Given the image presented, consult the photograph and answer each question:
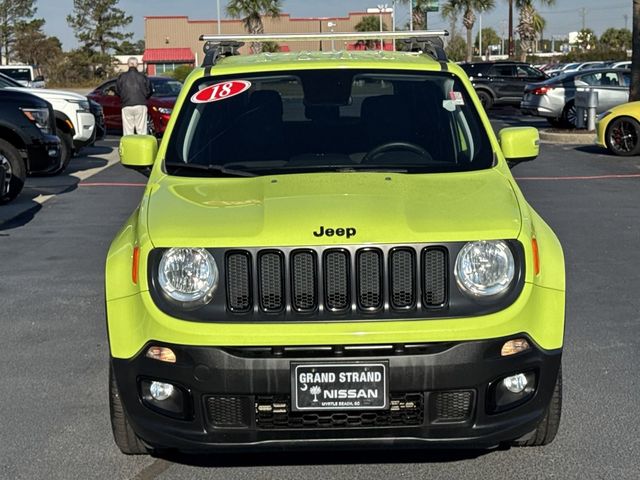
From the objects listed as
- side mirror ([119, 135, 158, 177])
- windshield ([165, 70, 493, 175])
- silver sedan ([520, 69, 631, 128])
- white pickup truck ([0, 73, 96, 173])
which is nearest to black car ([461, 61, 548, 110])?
silver sedan ([520, 69, 631, 128])

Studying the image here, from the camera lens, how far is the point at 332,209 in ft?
13.7

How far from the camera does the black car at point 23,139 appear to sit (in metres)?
13.0

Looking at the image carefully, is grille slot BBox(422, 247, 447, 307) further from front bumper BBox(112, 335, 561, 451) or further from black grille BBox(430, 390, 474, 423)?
black grille BBox(430, 390, 474, 423)

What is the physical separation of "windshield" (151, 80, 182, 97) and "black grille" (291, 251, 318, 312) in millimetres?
21413

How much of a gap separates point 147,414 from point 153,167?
1.56m

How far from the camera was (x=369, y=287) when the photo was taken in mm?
4008

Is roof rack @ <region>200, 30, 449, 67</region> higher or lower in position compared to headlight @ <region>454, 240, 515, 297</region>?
higher

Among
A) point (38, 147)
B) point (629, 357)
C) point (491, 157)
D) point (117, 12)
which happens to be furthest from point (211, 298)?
point (117, 12)

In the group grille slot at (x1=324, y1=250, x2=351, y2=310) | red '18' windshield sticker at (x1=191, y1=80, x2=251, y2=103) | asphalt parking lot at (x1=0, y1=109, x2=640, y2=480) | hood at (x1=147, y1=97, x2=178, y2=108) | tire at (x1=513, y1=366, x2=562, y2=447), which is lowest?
asphalt parking lot at (x1=0, y1=109, x2=640, y2=480)

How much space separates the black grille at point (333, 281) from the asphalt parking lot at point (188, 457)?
850 millimetres

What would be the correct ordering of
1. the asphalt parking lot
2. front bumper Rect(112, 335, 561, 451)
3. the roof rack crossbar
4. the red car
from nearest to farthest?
front bumper Rect(112, 335, 561, 451), the asphalt parking lot, the roof rack crossbar, the red car

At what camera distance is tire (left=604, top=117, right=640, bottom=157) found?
59.6 feet

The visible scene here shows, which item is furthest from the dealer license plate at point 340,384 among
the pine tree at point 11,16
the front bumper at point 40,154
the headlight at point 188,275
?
the pine tree at point 11,16

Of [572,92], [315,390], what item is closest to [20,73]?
[572,92]
